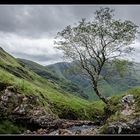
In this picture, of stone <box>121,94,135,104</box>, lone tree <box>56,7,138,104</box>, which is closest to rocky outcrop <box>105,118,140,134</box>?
stone <box>121,94,135,104</box>

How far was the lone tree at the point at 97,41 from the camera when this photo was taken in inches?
708

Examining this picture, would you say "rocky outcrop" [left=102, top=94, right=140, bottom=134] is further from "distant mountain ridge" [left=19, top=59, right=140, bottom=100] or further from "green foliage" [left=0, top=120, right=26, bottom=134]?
"green foliage" [left=0, top=120, right=26, bottom=134]

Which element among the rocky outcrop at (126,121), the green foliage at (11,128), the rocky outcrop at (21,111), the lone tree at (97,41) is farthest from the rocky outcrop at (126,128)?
the green foliage at (11,128)

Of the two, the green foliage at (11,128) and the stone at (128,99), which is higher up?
the stone at (128,99)

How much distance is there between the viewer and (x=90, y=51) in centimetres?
1862

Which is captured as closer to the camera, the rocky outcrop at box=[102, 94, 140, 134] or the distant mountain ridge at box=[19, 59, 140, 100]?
the rocky outcrop at box=[102, 94, 140, 134]

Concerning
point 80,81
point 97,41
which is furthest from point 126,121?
point 80,81

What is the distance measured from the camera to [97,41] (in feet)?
60.3

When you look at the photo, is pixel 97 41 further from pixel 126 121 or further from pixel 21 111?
pixel 21 111

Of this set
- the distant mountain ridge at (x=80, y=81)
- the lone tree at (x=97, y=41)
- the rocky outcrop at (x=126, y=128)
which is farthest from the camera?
the distant mountain ridge at (x=80, y=81)

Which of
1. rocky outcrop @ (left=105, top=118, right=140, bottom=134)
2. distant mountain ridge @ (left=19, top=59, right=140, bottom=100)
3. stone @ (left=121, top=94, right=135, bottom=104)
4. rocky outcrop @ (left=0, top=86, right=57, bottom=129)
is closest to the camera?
rocky outcrop @ (left=105, top=118, right=140, bottom=134)

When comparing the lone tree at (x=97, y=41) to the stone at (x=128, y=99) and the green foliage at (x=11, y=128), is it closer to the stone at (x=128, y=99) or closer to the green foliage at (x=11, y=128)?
the stone at (x=128, y=99)

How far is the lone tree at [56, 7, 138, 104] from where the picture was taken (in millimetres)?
17984
